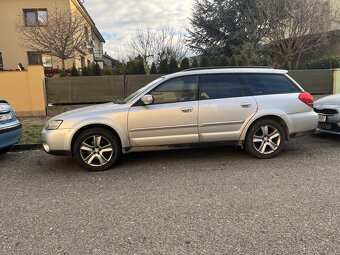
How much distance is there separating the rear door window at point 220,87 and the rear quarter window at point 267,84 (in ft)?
0.52

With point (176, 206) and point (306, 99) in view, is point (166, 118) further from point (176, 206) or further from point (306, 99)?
point (306, 99)

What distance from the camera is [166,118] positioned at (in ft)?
17.6

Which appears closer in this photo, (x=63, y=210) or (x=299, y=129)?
(x=63, y=210)

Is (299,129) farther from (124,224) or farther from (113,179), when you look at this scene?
(124,224)

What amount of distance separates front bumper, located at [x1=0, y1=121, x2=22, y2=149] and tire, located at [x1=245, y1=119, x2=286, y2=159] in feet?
13.7

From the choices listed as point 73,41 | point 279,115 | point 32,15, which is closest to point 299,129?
point 279,115

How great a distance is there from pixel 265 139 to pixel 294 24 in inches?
599

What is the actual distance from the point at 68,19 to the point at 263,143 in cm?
1588

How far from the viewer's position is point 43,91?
37.6 ft

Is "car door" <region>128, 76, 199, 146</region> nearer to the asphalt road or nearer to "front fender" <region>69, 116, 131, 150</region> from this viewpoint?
"front fender" <region>69, 116, 131, 150</region>

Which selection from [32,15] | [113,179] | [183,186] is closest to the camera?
[183,186]

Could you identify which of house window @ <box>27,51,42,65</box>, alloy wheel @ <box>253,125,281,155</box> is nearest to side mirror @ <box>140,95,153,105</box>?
alloy wheel @ <box>253,125,281,155</box>

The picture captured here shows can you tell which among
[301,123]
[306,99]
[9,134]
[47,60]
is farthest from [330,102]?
[47,60]

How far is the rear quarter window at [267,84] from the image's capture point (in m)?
5.79
